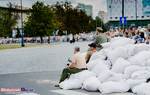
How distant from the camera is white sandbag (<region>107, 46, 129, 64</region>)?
776 cm

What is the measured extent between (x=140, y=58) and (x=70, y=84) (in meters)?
2.06

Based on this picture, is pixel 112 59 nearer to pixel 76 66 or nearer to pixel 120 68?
pixel 120 68

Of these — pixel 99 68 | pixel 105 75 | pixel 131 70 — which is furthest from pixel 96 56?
pixel 131 70

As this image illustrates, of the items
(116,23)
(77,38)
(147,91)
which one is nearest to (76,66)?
(147,91)

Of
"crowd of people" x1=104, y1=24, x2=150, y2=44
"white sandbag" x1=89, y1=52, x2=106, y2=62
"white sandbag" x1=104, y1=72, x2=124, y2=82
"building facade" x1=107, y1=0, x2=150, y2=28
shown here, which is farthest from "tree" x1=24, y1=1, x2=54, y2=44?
"building facade" x1=107, y1=0, x2=150, y2=28

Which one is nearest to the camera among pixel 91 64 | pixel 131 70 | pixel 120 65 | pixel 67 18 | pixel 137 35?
pixel 131 70

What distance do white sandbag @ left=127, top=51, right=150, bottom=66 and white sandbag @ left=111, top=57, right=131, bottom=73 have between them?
168mm

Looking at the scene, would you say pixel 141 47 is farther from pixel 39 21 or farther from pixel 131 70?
pixel 39 21

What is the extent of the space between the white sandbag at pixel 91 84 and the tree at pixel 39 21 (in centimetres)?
4497

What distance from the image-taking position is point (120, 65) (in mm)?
7430

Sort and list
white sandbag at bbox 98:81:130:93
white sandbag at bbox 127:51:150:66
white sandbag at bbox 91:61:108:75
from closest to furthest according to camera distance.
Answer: white sandbag at bbox 98:81:130:93, white sandbag at bbox 127:51:150:66, white sandbag at bbox 91:61:108:75

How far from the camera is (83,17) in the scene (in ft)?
280

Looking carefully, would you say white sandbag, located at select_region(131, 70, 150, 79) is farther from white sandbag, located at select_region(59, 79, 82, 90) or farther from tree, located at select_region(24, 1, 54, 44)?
tree, located at select_region(24, 1, 54, 44)

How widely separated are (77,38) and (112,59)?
187 feet
